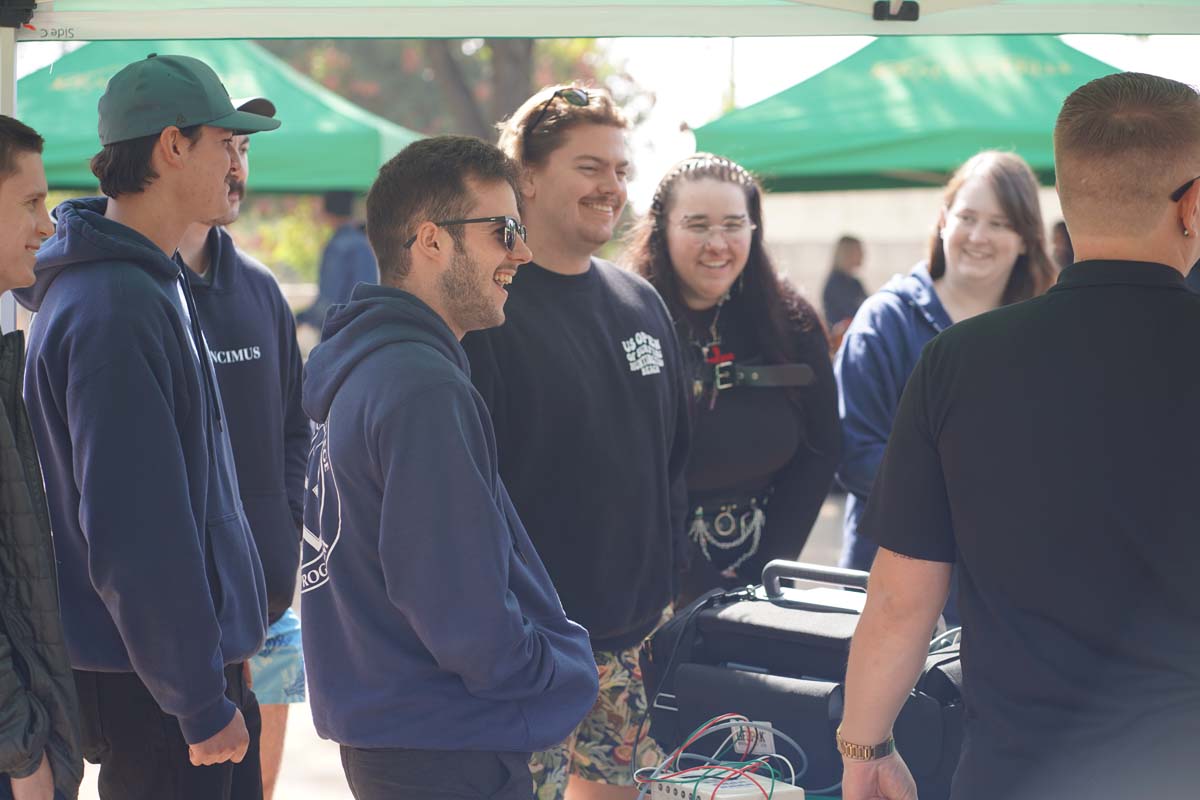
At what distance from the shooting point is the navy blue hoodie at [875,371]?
3.61 metres

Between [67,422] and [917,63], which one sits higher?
[917,63]

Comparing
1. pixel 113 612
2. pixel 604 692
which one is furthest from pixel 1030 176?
pixel 113 612

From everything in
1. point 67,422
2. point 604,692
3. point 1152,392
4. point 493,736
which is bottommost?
point 604,692

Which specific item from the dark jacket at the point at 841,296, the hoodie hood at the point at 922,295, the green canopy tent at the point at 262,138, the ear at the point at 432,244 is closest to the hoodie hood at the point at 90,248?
the ear at the point at 432,244

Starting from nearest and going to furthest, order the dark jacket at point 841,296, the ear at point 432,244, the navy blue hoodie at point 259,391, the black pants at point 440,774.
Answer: the black pants at point 440,774, the ear at point 432,244, the navy blue hoodie at point 259,391, the dark jacket at point 841,296

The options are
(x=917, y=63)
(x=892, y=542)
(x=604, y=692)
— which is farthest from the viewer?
(x=917, y=63)

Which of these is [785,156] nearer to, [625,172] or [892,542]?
[625,172]

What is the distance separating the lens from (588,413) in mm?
2781

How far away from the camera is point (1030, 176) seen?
3.76 meters

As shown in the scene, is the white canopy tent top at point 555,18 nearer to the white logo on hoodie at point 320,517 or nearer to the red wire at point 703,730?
the white logo on hoodie at point 320,517

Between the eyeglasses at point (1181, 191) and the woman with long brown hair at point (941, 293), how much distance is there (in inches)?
73.6

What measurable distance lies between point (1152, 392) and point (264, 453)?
207 centimetres

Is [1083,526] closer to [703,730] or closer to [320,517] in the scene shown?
[703,730]

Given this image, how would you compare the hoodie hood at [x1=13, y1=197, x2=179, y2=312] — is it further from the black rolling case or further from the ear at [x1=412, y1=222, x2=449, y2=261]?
the black rolling case
